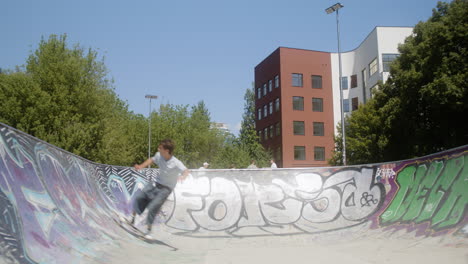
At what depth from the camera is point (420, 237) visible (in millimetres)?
7059

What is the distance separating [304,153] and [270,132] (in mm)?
6047

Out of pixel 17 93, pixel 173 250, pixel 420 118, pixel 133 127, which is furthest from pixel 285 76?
pixel 173 250

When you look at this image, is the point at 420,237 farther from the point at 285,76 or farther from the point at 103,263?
the point at 285,76

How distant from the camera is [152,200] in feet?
22.9

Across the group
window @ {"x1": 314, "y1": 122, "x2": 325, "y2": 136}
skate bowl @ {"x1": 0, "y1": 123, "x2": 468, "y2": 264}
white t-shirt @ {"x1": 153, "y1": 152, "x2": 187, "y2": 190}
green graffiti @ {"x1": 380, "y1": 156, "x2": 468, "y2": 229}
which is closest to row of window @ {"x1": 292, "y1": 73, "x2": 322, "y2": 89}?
window @ {"x1": 314, "y1": 122, "x2": 325, "y2": 136}

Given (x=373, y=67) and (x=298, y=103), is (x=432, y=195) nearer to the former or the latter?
(x=373, y=67)

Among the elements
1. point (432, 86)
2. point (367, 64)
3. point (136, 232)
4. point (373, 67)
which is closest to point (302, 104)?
point (367, 64)

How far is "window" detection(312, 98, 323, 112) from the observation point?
153 ft

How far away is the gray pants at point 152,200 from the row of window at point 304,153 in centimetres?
3893

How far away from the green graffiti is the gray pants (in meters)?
5.04

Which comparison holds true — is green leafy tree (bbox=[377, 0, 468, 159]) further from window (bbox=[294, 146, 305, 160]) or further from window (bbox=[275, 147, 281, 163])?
window (bbox=[275, 147, 281, 163])

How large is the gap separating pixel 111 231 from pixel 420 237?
19.1ft

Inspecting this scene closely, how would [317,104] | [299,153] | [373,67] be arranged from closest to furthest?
[373,67] < [299,153] < [317,104]

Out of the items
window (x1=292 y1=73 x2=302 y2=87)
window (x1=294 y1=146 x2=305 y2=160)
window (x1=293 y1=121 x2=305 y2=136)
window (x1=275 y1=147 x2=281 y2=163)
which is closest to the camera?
window (x1=294 y1=146 x2=305 y2=160)
